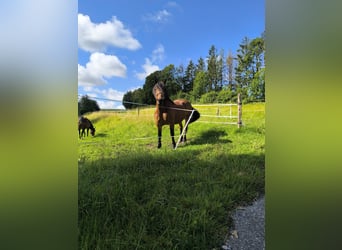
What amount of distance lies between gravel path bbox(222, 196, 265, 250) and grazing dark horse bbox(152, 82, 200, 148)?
206cm

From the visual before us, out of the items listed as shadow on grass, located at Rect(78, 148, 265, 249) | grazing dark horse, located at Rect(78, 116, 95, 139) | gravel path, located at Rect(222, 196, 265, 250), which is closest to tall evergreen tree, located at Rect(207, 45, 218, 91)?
shadow on grass, located at Rect(78, 148, 265, 249)

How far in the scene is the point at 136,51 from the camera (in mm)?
3332

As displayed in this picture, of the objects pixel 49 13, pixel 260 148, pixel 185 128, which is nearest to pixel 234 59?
pixel 185 128

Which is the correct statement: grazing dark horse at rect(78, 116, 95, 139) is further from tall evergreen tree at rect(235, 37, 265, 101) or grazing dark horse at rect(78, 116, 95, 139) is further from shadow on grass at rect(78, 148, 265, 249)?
tall evergreen tree at rect(235, 37, 265, 101)

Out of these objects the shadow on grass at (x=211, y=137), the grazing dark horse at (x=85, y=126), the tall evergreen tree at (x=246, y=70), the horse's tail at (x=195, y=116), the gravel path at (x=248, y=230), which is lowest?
the gravel path at (x=248, y=230)

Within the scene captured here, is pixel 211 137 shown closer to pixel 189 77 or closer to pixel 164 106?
pixel 164 106

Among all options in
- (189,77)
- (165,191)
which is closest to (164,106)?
(189,77)

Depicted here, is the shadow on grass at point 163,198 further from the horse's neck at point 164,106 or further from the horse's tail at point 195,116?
the horse's tail at point 195,116

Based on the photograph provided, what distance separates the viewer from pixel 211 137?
357cm

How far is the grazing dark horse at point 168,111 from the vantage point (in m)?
3.41

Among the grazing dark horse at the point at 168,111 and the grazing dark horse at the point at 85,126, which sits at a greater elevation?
the grazing dark horse at the point at 168,111

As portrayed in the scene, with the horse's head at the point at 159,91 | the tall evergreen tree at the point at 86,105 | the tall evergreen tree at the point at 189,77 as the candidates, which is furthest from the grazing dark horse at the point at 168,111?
the tall evergreen tree at the point at 86,105

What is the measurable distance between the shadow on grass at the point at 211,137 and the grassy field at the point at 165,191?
0.26ft

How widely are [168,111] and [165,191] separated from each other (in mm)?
2031
